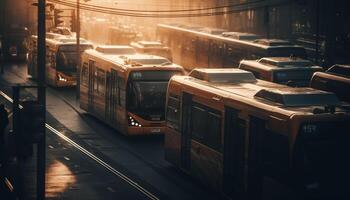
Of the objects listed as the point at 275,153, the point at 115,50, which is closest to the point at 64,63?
the point at 115,50

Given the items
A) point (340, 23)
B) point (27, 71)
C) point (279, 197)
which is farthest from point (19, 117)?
point (340, 23)

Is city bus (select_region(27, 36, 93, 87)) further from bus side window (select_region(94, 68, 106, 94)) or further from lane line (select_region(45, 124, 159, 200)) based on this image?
lane line (select_region(45, 124, 159, 200))

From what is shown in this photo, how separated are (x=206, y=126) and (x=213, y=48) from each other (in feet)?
78.2

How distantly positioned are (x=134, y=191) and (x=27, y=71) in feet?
99.7

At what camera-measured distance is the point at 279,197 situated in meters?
17.3

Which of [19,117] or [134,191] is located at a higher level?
[19,117]

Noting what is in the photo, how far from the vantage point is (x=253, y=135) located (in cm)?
1855

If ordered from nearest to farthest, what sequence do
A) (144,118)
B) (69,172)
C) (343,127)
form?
(343,127) → (69,172) → (144,118)

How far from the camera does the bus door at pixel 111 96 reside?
1226 inches

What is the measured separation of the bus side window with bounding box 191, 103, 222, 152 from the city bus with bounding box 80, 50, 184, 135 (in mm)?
6927

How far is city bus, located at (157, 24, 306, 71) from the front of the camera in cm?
3678

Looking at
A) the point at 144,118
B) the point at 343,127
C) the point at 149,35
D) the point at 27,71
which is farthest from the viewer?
the point at 149,35

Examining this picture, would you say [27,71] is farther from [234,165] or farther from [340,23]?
[234,165]

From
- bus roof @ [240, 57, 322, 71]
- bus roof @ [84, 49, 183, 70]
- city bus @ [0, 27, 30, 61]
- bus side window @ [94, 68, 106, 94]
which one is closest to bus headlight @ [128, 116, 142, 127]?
bus roof @ [84, 49, 183, 70]
